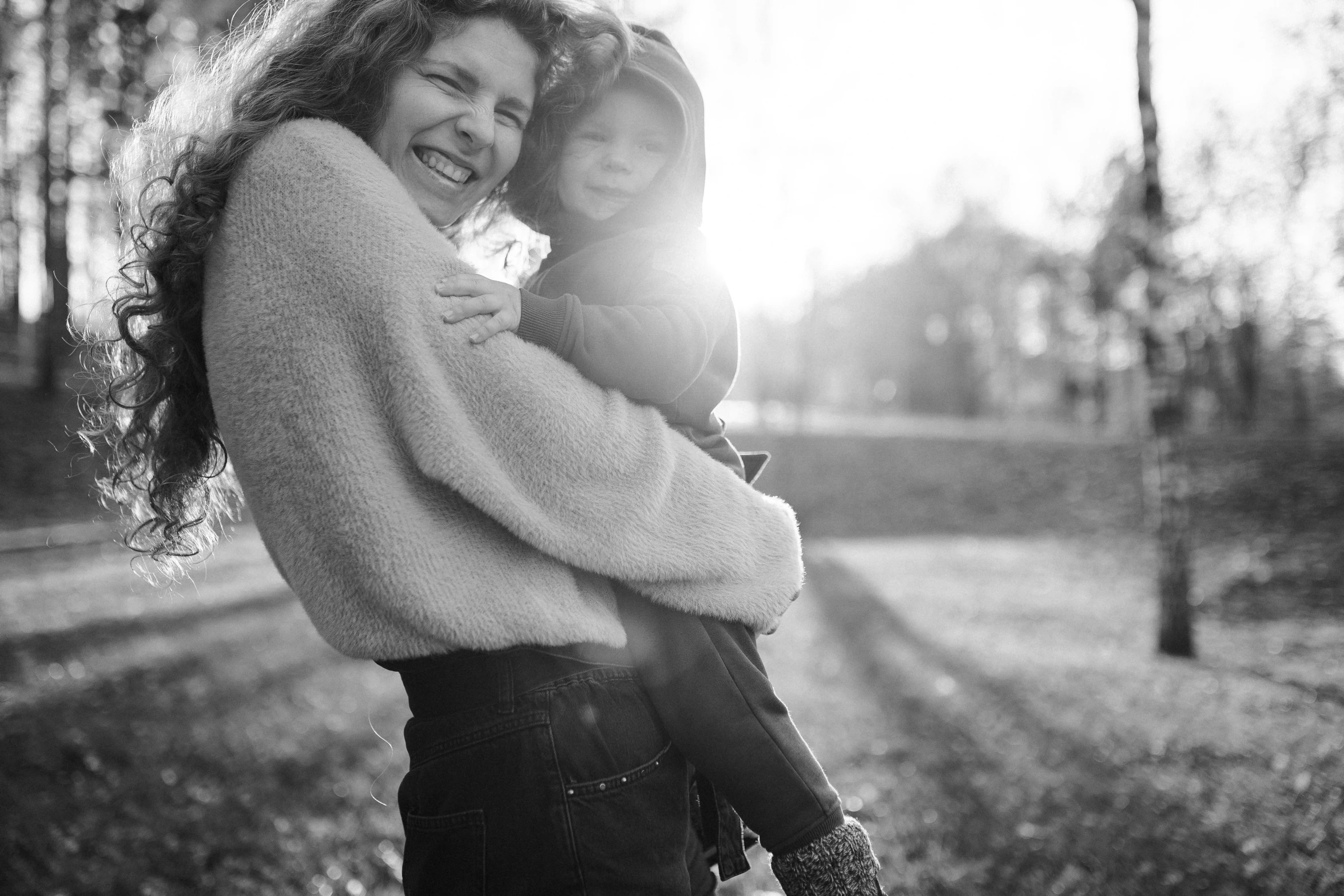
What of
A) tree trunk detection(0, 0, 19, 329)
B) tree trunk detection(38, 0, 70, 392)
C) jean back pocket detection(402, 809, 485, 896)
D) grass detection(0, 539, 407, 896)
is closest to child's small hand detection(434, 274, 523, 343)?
jean back pocket detection(402, 809, 485, 896)

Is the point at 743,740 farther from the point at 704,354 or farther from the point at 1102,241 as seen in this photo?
the point at 1102,241

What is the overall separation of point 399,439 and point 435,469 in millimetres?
92

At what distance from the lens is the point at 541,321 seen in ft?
4.70

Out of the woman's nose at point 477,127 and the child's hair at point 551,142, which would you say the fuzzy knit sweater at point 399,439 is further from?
the child's hair at point 551,142

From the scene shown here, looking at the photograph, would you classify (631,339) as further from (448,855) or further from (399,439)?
(448,855)

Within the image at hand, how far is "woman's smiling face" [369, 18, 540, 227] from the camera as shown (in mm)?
1511

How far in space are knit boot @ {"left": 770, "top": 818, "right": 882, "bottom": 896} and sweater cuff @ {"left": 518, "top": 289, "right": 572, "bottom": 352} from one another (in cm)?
89

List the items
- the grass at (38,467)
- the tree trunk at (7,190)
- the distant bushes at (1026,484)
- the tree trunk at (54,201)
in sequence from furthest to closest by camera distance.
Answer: the distant bushes at (1026,484) < the grass at (38,467) < the tree trunk at (54,201) < the tree trunk at (7,190)

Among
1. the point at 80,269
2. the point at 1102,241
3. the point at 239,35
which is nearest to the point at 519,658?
the point at 239,35

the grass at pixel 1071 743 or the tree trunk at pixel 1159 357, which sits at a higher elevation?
the tree trunk at pixel 1159 357

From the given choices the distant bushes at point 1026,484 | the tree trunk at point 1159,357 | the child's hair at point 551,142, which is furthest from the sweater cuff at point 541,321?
the distant bushes at point 1026,484

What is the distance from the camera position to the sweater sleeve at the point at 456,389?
130cm

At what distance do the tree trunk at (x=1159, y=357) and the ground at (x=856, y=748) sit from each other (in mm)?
1207

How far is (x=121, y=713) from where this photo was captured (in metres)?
5.36
